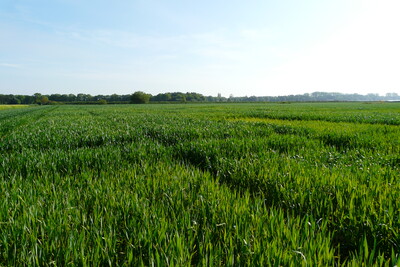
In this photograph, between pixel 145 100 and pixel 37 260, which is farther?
pixel 145 100

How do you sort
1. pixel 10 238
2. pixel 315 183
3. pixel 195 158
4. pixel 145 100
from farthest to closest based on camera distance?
pixel 145 100 < pixel 195 158 < pixel 315 183 < pixel 10 238

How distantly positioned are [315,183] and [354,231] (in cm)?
102

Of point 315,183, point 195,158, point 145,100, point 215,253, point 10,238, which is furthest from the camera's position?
point 145,100

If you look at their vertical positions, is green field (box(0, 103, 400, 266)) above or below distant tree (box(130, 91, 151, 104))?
below

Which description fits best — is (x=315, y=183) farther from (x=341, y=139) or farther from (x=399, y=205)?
(x=341, y=139)

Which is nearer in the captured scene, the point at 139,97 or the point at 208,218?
the point at 208,218

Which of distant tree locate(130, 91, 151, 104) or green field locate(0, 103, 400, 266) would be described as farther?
distant tree locate(130, 91, 151, 104)

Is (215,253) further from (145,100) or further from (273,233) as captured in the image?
(145,100)

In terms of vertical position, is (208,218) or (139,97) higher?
(139,97)

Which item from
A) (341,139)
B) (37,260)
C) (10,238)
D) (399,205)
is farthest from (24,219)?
(341,139)

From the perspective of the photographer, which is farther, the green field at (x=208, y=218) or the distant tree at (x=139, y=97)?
the distant tree at (x=139, y=97)

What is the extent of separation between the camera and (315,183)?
3209mm

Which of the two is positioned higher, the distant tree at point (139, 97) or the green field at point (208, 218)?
the distant tree at point (139, 97)

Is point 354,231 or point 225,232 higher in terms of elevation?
point 225,232
